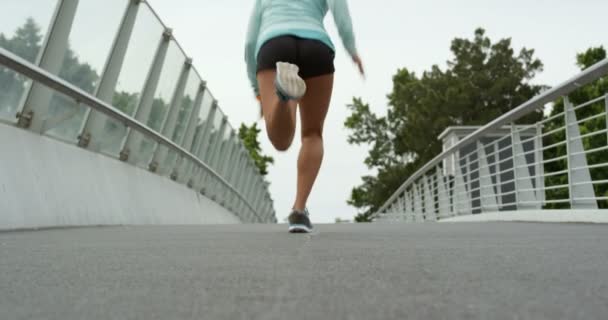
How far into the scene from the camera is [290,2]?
5.54 metres

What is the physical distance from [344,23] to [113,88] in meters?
3.36

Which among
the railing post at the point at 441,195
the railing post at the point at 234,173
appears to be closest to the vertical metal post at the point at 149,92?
the railing post at the point at 441,195

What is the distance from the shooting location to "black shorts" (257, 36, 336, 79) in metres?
5.39

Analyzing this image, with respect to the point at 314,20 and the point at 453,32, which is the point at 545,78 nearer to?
the point at 453,32

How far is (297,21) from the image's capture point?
5.46 metres

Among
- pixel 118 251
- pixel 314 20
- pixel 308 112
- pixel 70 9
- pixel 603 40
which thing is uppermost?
pixel 603 40

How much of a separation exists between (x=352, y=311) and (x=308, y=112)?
4063 mm

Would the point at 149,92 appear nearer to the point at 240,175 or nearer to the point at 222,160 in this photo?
the point at 222,160

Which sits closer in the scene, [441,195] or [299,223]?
[299,223]

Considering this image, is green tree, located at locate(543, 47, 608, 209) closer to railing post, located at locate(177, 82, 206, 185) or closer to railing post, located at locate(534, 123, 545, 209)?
railing post, located at locate(177, 82, 206, 185)

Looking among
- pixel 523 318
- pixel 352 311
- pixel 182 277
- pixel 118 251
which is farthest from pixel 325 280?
pixel 118 251

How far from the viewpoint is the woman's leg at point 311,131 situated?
572cm

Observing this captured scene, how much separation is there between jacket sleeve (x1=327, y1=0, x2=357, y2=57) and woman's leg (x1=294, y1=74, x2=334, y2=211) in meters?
0.26

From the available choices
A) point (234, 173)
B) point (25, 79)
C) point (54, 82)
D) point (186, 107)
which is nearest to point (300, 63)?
point (54, 82)
